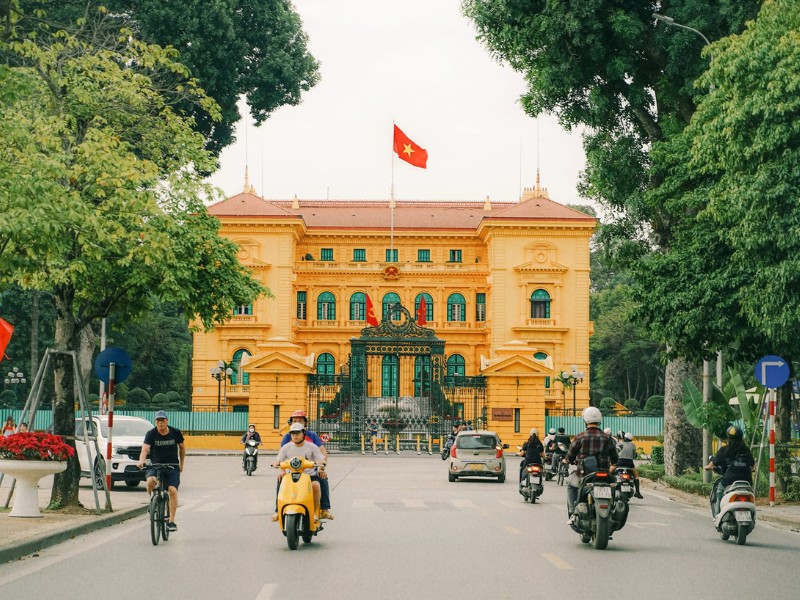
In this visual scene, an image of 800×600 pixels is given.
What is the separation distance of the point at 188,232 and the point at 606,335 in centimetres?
7084

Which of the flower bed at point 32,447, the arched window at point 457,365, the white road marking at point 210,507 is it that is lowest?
the white road marking at point 210,507

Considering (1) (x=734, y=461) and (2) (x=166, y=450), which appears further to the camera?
(1) (x=734, y=461)

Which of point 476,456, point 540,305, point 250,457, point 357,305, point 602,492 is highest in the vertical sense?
point 357,305

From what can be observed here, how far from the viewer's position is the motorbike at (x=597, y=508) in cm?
1403

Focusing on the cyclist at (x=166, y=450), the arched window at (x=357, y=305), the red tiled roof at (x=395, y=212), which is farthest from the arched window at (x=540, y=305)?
the cyclist at (x=166, y=450)

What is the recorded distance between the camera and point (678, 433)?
30.1m

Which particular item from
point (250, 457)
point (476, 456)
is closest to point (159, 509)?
point (476, 456)

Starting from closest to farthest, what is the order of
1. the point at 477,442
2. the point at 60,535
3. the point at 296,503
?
the point at 296,503, the point at 60,535, the point at 477,442

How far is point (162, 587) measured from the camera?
34.7 ft

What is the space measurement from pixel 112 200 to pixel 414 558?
8505 mm

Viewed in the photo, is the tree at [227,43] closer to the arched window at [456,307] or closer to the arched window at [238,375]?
the arched window at [238,375]

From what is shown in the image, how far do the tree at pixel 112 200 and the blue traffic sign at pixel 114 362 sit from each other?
53 centimetres

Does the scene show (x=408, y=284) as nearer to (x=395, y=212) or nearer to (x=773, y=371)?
(x=395, y=212)

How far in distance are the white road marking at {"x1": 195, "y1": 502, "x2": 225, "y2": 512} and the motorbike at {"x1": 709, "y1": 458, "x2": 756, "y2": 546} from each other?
30.9 ft
